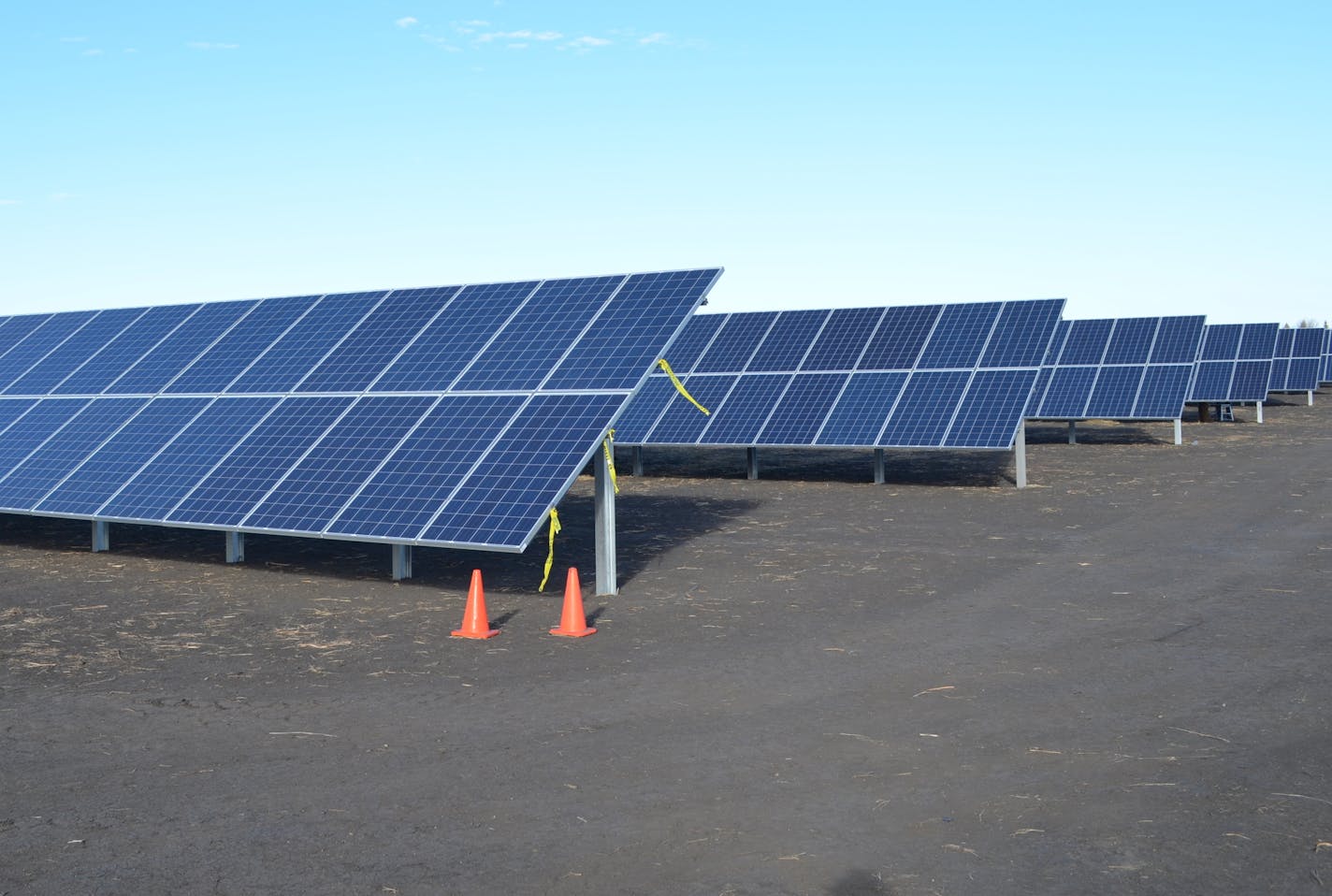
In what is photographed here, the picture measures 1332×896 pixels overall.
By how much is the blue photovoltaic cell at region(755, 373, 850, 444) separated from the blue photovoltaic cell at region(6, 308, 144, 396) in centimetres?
1224

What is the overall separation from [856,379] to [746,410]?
8.03 ft

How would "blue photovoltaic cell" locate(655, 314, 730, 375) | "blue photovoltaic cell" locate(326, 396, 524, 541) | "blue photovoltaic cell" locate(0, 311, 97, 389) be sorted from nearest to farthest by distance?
"blue photovoltaic cell" locate(326, 396, 524, 541)
"blue photovoltaic cell" locate(0, 311, 97, 389)
"blue photovoltaic cell" locate(655, 314, 730, 375)

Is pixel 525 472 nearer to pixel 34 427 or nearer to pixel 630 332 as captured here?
pixel 630 332

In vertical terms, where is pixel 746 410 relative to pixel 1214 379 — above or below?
below

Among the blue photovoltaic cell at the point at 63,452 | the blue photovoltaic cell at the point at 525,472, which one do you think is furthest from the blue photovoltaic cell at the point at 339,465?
the blue photovoltaic cell at the point at 63,452

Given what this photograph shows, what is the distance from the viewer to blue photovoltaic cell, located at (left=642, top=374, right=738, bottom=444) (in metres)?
25.1

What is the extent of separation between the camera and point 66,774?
7.49 metres

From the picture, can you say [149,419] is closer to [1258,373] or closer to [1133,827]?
[1133,827]

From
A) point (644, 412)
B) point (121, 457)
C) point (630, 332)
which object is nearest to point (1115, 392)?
point (644, 412)

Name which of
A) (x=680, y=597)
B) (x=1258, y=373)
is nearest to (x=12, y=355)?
(x=680, y=597)

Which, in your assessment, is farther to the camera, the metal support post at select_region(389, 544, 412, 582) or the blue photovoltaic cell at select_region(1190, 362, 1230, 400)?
the blue photovoltaic cell at select_region(1190, 362, 1230, 400)

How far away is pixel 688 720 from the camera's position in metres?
8.43

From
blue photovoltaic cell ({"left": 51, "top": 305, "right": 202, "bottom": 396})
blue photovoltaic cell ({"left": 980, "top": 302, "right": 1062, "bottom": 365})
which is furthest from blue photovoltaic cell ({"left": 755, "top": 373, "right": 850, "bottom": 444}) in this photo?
blue photovoltaic cell ({"left": 51, "top": 305, "right": 202, "bottom": 396})

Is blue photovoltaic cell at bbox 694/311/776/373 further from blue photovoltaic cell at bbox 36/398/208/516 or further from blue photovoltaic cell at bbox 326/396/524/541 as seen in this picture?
blue photovoltaic cell at bbox 326/396/524/541
